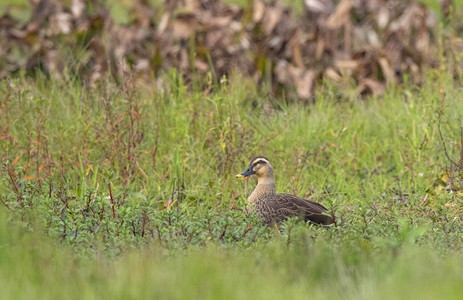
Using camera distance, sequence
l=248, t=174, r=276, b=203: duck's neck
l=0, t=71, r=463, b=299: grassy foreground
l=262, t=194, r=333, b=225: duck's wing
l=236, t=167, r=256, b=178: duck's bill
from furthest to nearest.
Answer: l=236, t=167, r=256, b=178: duck's bill, l=248, t=174, r=276, b=203: duck's neck, l=262, t=194, r=333, b=225: duck's wing, l=0, t=71, r=463, b=299: grassy foreground

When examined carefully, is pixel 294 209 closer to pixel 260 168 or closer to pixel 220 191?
pixel 260 168

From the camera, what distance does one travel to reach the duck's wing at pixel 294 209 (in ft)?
Result: 19.4

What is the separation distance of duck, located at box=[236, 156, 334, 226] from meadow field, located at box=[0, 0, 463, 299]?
14 cm

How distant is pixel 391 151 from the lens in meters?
7.96

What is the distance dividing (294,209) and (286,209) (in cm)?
6

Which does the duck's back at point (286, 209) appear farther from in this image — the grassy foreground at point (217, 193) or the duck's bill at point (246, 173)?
the duck's bill at point (246, 173)

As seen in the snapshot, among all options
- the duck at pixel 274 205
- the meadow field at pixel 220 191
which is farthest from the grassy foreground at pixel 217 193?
the duck at pixel 274 205

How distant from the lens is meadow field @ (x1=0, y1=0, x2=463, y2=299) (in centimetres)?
426

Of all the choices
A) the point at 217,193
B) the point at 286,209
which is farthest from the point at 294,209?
the point at 217,193

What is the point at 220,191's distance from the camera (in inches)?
275

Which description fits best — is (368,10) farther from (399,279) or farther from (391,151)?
(399,279)

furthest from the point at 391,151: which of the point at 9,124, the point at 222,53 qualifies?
the point at 9,124

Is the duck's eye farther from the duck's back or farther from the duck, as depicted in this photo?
the duck's back

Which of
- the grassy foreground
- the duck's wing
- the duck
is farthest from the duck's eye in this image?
the duck's wing
